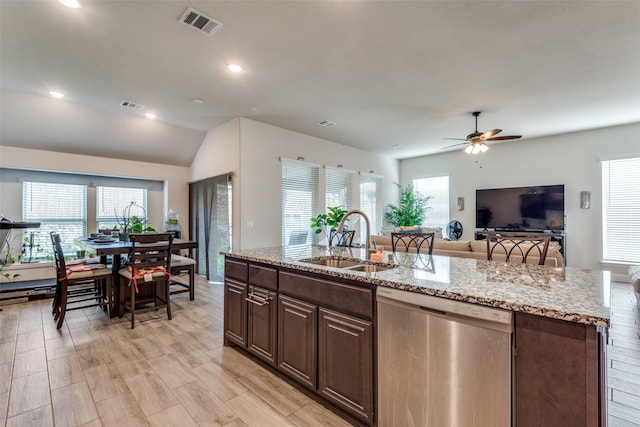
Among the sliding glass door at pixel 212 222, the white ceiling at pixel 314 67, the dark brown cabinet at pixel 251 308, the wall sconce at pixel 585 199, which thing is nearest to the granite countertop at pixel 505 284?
the dark brown cabinet at pixel 251 308

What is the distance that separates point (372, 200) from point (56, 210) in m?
6.95

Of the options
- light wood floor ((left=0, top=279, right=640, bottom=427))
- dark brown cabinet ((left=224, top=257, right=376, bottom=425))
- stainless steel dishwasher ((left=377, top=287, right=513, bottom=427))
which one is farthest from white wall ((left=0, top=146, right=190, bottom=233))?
stainless steel dishwasher ((left=377, top=287, right=513, bottom=427))

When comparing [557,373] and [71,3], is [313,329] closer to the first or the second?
[557,373]

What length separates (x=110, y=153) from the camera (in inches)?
226

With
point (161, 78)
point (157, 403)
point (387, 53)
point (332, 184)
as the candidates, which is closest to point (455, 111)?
point (387, 53)

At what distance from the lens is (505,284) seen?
152cm

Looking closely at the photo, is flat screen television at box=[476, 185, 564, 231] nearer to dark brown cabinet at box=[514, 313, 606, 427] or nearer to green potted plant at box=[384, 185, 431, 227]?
green potted plant at box=[384, 185, 431, 227]

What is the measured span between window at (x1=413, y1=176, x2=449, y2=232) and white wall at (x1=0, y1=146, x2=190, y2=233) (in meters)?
6.32

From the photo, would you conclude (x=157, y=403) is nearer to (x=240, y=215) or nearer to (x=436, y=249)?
(x=240, y=215)

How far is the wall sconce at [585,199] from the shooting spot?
5949 mm

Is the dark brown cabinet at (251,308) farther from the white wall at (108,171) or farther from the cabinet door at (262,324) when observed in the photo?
the white wall at (108,171)

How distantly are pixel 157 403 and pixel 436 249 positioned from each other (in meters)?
3.69

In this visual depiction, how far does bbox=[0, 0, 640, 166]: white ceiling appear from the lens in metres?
2.48

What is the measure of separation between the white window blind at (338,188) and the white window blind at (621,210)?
515 cm
